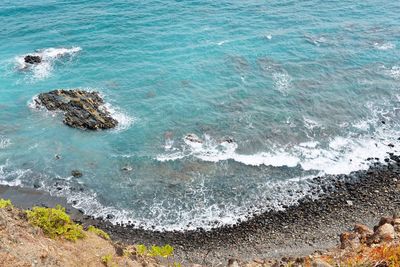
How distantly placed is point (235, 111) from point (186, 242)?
2170cm

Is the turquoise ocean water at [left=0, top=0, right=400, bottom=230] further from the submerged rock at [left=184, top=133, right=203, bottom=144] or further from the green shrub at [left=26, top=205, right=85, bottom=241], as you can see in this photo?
the green shrub at [left=26, top=205, right=85, bottom=241]

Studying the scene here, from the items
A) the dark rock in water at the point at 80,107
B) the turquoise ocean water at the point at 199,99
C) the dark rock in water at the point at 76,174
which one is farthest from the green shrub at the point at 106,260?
the dark rock in water at the point at 80,107

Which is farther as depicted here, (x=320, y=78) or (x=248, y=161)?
(x=320, y=78)

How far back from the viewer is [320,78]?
5738 centimetres

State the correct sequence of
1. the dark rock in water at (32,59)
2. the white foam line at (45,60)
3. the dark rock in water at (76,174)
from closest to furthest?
the dark rock in water at (76,174) → the white foam line at (45,60) → the dark rock in water at (32,59)

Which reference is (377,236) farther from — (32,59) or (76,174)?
(32,59)

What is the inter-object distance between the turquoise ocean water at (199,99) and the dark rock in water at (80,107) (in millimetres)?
1123

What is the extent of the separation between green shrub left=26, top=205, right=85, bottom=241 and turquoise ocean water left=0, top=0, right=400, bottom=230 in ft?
57.9

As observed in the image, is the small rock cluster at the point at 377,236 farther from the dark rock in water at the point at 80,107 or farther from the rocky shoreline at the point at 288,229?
the dark rock in water at the point at 80,107

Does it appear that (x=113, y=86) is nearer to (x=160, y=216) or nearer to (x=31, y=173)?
(x=31, y=173)

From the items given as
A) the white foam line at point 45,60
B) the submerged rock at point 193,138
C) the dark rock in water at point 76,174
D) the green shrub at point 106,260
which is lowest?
the dark rock in water at point 76,174

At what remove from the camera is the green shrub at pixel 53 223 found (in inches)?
696

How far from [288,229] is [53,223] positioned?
22.5 meters

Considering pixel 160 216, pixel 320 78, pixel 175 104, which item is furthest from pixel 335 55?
pixel 160 216
